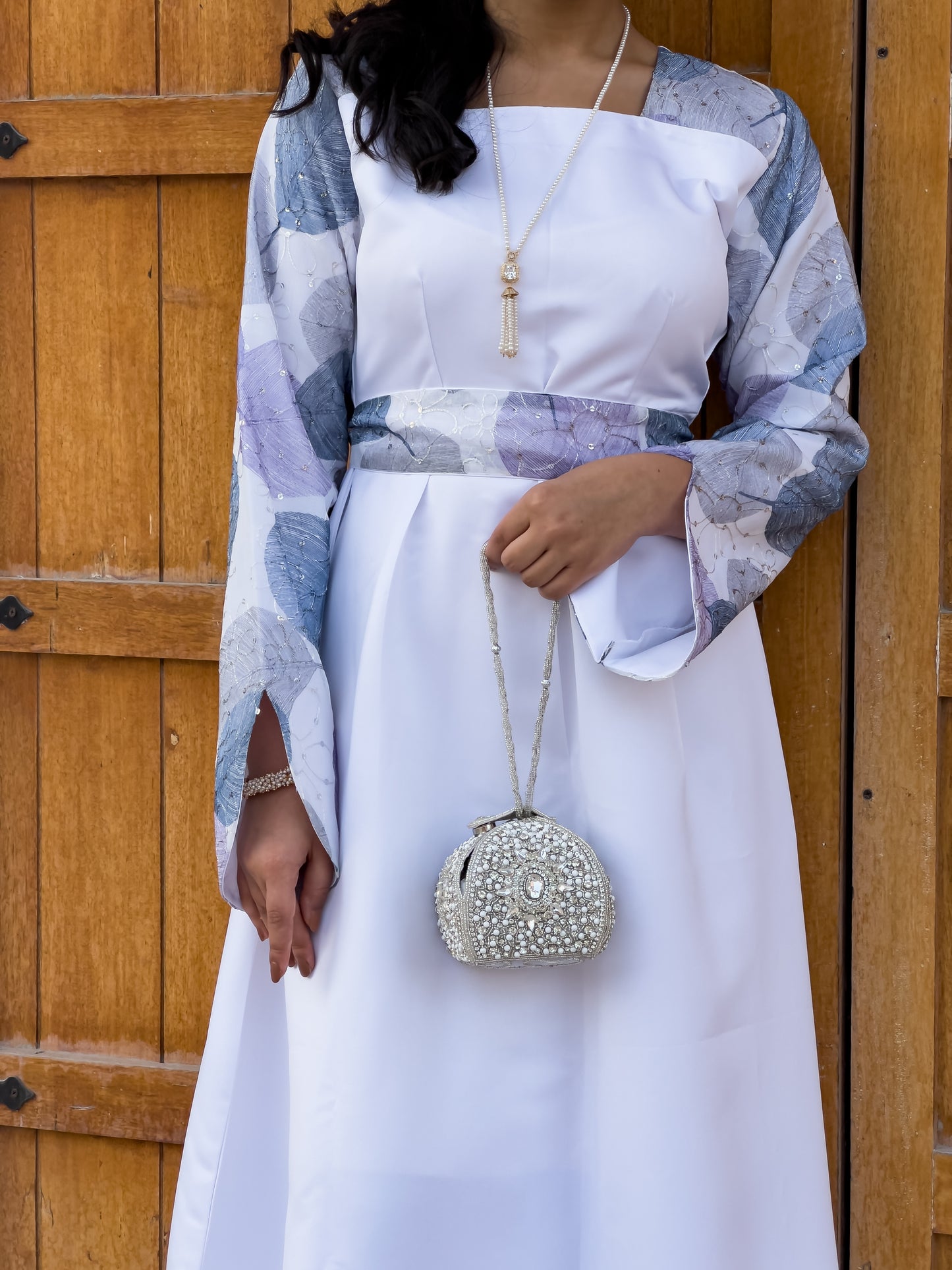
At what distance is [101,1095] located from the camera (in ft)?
4.51

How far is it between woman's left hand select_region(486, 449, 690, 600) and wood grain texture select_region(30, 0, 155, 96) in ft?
2.37

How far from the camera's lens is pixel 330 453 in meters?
1.05

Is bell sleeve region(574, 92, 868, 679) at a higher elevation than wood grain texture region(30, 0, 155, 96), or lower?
lower

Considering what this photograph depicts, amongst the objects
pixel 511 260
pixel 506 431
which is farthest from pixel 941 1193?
pixel 511 260

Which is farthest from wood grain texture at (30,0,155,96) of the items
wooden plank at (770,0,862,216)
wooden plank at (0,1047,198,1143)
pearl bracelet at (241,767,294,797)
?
wooden plank at (0,1047,198,1143)

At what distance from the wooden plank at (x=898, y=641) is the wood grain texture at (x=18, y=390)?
893mm

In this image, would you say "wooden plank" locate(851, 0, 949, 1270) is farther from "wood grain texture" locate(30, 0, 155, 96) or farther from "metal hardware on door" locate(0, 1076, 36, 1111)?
"metal hardware on door" locate(0, 1076, 36, 1111)

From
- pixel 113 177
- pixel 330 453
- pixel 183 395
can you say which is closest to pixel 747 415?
pixel 330 453

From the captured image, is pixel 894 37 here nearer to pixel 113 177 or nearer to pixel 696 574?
pixel 696 574

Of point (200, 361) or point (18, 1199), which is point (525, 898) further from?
point (18, 1199)

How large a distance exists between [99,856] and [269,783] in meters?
0.52

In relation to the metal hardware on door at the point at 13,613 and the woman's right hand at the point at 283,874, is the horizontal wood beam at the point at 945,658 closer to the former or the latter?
the woman's right hand at the point at 283,874

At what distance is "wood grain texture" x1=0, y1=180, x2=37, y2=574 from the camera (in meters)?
1.34

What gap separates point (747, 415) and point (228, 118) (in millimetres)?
636
